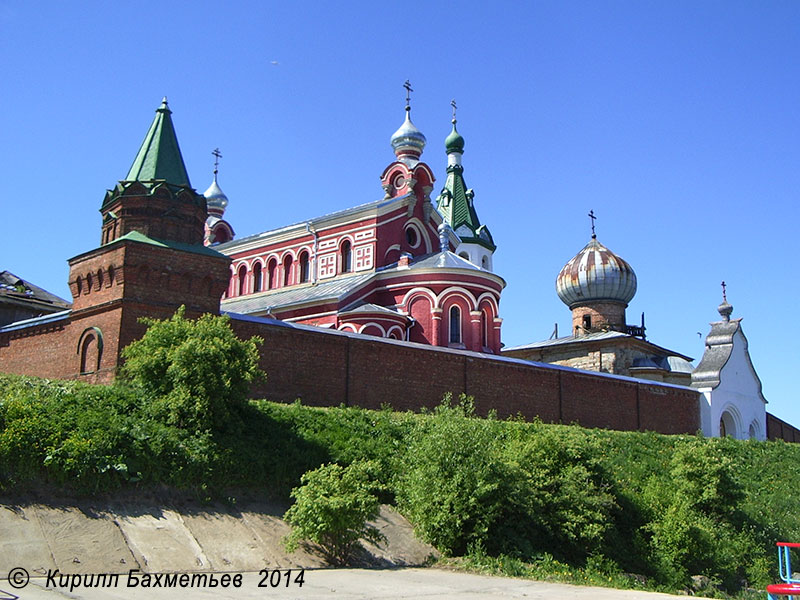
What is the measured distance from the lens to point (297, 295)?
101 feet

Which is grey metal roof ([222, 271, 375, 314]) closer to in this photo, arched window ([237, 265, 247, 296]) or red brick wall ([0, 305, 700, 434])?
arched window ([237, 265, 247, 296])

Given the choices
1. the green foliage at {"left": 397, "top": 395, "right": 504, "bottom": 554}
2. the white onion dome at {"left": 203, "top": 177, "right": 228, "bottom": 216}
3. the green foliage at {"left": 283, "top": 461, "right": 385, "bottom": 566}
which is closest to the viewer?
the green foliage at {"left": 283, "top": 461, "right": 385, "bottom": 566}

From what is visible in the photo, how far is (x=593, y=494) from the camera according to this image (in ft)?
43.5

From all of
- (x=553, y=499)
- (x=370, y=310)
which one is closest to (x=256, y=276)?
(x=370, y=310)

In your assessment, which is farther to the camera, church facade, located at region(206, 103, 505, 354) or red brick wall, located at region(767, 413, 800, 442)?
red brick wall, located at region(767, 413, 800, 442)

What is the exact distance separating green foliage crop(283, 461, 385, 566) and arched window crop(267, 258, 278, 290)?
24.2m

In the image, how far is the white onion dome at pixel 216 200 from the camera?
4453cm

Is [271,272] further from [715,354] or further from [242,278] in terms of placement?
[715,354]

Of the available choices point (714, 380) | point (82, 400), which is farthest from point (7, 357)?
point (714, 380)

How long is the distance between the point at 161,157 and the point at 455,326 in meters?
13.0

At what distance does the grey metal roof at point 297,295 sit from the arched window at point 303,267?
0.51m

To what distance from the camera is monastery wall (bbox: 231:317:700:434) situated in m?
18.0

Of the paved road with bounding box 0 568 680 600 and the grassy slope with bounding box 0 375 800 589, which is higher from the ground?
the grassy slope with bounding box 0 375 800 589

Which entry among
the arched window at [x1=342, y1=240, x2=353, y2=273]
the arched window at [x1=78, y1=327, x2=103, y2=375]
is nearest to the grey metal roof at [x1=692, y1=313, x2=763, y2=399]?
the arched window at [x1=342, y1=240, x2=353, y2=273]
